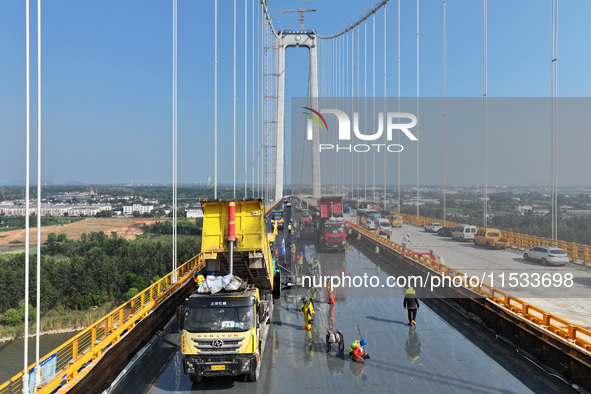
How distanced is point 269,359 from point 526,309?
6.82 meters

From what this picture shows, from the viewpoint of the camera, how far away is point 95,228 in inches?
3937

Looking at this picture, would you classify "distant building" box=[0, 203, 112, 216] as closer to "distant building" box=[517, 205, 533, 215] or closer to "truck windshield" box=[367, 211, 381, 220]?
"truck windshield" box=[367, 211, 381, 220]

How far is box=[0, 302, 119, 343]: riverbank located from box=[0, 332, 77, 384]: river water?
1189 millimetres

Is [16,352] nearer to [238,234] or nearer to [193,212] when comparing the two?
[238,234]

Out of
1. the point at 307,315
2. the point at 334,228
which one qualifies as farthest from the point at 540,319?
the point at 334,228

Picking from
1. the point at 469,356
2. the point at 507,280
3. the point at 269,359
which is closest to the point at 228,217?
the point at 269,359

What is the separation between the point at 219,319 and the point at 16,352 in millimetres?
39128

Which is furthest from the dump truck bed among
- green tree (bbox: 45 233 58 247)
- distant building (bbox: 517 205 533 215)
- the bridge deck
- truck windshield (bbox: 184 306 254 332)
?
green tree (bbox: 45 233 58 247)

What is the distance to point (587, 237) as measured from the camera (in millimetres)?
38000

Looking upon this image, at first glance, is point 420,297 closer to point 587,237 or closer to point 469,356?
point 469,356

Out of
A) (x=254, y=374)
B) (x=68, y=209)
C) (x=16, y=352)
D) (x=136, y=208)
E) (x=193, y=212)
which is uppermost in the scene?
(x=254, y=374)

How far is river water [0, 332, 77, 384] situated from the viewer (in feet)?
111

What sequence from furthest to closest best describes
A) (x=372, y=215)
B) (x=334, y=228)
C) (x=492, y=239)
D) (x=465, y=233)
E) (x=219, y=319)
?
(x=372, y=215)
(x=465, y=233)
(x=492, y=239)
(x=334, y=228)
(x=219, y=319)

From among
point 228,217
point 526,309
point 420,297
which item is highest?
point 228,217
